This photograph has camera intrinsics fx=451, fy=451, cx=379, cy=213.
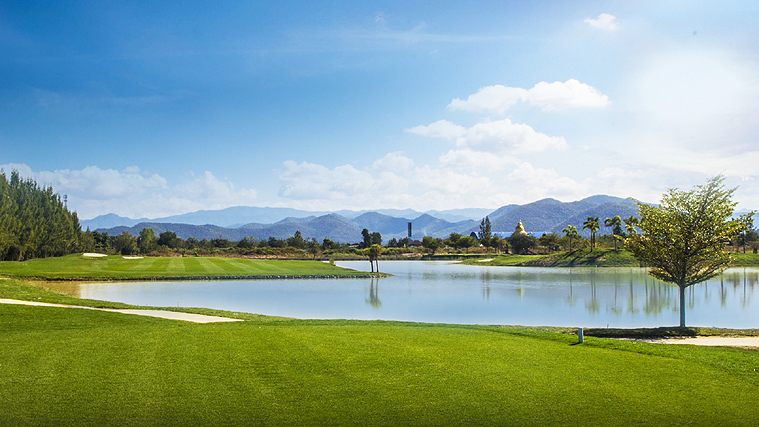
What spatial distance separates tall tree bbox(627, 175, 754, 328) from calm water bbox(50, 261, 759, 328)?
9.92 feet

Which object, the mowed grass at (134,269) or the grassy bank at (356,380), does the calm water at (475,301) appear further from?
the grassy bank at (356,380)

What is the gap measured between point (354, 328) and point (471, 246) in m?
113

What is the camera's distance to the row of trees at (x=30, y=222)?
145 ft

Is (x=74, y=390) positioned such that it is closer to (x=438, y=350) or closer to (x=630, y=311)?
(x=438, y=350)

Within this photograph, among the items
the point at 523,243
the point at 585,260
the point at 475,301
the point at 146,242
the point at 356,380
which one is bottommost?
the point at 475,301

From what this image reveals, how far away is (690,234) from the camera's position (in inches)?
672

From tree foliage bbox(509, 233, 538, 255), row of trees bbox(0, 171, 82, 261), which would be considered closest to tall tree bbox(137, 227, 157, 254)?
row of trees bbox(0, 171, 82, 261)

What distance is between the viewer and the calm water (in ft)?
69.1

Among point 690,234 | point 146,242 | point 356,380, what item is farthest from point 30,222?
point 690,234

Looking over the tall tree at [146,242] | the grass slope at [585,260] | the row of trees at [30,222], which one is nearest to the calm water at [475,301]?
the row of trees at [30,222]

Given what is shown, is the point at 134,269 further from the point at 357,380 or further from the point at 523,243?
the point at 523,243

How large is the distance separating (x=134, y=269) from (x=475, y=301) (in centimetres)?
3663

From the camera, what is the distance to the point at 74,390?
7.09 metres

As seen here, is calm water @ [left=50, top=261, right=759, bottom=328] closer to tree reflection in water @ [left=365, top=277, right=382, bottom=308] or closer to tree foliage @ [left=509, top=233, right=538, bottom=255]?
tree reflection in water @ [left=365, top=277, right=382, bottom=308]
